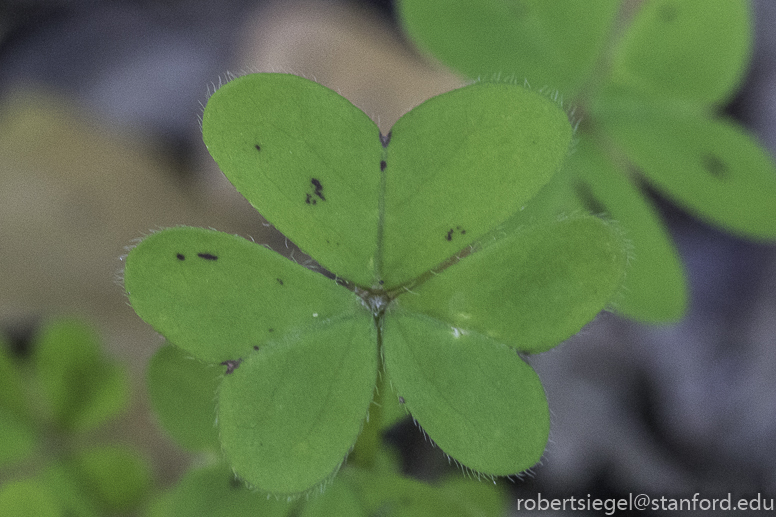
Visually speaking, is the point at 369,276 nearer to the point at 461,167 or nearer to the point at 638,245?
the point at 461,167

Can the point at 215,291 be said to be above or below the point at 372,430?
above

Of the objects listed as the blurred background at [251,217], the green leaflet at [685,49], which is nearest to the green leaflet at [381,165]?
the green leaflet at [685,49]

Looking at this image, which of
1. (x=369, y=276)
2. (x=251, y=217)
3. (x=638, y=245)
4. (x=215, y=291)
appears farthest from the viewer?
→ (x=251, y=217)

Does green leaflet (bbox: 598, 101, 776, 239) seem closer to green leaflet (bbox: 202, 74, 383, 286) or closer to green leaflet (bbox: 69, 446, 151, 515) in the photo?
green leaflet (bbox: 202, 74, 383, 286)

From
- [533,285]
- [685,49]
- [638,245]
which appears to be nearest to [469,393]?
[533,285]

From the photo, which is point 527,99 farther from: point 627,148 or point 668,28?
point 668,28

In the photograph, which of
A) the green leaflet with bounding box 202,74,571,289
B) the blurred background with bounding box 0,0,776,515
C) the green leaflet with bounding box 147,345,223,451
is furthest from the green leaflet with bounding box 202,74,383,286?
the blurred background with bounding box 0,0,776,515
